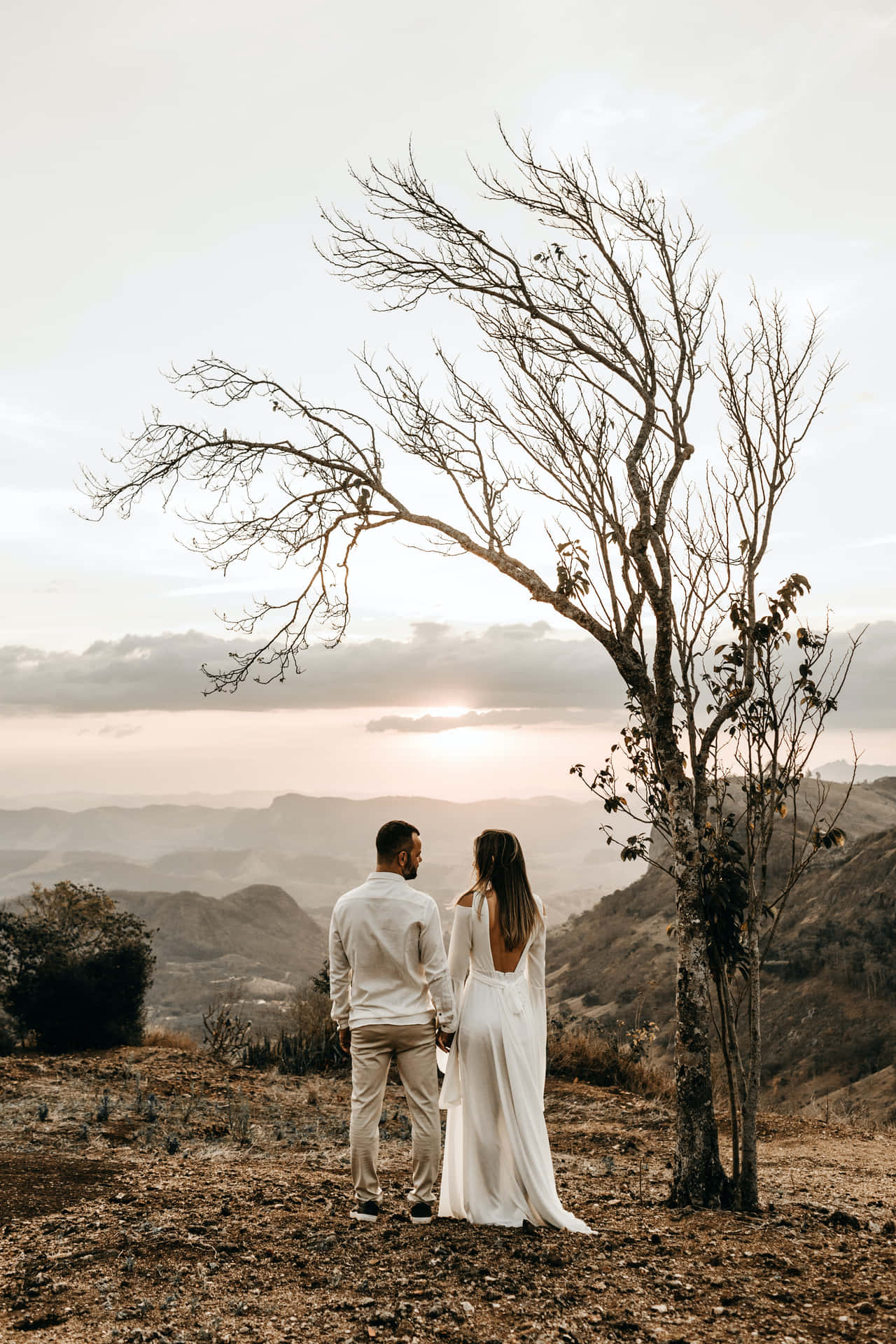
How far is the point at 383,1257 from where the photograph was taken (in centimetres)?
464

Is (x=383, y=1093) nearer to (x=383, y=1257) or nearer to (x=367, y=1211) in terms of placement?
(x=367, y=1211)

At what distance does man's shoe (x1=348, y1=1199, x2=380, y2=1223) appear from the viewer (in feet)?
17.2

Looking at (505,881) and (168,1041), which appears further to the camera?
(168,1041)

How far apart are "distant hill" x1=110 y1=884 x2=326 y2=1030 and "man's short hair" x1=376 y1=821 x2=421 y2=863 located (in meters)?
51.3

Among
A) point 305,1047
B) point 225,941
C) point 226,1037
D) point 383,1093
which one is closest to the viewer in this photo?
point 383,1093

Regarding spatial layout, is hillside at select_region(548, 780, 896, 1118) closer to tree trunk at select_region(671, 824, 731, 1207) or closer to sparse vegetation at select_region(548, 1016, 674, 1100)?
sparse vegetation at select_region(548, 1016, 674, 1100)

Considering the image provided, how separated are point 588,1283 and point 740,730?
145 inches

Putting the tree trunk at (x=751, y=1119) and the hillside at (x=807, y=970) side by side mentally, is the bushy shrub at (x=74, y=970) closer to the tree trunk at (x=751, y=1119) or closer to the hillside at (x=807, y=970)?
the hillside at (x=807, y=970)

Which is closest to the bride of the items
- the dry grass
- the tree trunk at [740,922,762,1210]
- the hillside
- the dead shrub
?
the tree trunk at [740,922,762,1210]

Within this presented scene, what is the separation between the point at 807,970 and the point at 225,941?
57.3 metres

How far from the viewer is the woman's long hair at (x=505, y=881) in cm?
535

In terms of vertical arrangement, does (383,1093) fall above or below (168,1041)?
above

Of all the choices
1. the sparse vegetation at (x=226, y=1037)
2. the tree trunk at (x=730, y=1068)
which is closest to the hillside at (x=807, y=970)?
the sparse vegetation at (x=226, y=1037)

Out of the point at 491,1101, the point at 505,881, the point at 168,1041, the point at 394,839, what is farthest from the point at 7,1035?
the point at 505,881
